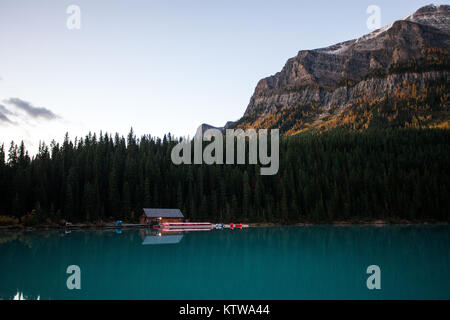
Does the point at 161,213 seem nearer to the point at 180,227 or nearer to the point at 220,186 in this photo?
the point at 180,227

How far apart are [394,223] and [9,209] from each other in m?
102

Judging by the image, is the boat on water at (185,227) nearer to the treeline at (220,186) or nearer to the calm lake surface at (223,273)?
the treeline at (220,186)

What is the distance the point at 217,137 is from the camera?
423 feet

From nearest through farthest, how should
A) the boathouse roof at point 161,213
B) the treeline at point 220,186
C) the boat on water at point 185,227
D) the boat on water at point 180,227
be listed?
the boat on water at point 180,227 → the boat on water at point 185,227 → the boathouse roof at point 161,213 → the treeline at point 220,186

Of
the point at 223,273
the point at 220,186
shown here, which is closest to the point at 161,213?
the point at 220,186

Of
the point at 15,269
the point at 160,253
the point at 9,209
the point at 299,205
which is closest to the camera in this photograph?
the point at 15,269

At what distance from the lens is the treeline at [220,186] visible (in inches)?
3393

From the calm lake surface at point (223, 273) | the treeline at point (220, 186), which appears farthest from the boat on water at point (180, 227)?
the calm lake surface at point (223, 273)

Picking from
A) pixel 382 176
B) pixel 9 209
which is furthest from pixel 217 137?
pixel 9 209

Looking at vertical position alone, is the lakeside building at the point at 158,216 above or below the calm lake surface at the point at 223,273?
below

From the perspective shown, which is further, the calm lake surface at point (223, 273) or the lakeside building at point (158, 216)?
the lakeside building at point (158, 216)
